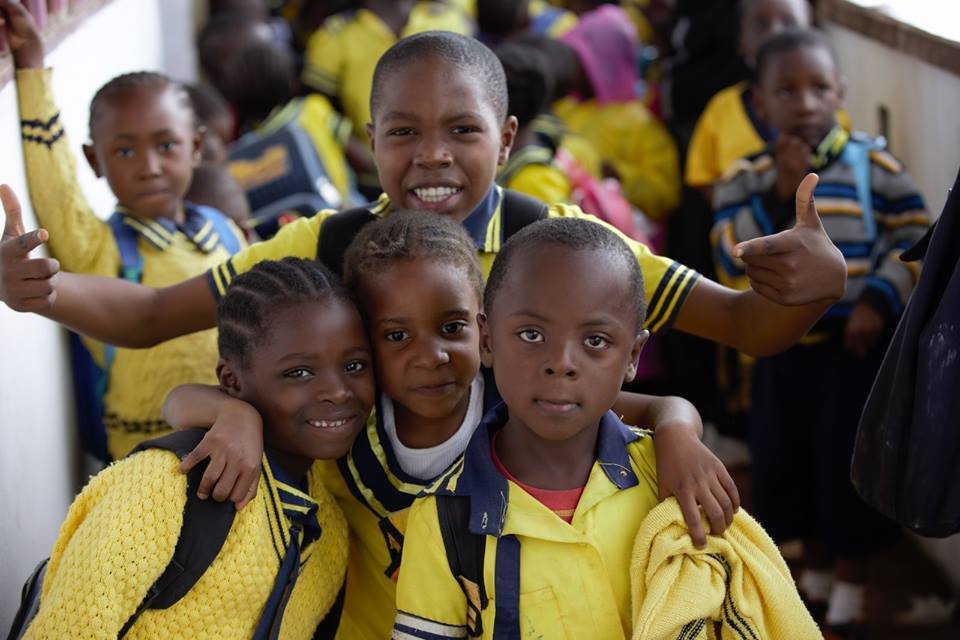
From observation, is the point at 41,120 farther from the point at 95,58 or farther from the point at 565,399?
the point at 565,399

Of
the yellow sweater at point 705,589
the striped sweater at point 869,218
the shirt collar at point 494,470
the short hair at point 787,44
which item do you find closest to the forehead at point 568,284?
the shirt collar at point 494,470

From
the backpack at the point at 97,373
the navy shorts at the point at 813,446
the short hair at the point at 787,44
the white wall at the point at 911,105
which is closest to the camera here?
the backpack at the point at 97,373

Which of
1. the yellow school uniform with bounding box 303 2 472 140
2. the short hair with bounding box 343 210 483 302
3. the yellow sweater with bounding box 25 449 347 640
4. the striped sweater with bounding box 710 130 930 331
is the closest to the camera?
the yellow sweater with bounding box 25 449 347 640

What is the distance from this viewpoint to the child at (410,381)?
1.85 metres

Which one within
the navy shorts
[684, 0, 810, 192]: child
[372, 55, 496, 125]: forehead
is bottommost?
the navy shorts

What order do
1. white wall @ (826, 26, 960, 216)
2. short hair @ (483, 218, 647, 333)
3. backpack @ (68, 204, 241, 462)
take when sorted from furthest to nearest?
1. white wall @ (826, 26, 960, 216)
2. backpack @ (68, 204, 241, 462)
3. short hair @ (483, 218, 647, 333)

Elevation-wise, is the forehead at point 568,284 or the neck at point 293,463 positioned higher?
the forehead at point 568,284

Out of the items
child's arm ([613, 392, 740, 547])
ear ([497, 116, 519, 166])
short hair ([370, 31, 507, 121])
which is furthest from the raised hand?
child's arm ([613, 392, 740, 547])

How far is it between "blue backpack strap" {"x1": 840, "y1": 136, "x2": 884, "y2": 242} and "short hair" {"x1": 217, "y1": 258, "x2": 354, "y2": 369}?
1688mm

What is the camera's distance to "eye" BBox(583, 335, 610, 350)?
1.65 m

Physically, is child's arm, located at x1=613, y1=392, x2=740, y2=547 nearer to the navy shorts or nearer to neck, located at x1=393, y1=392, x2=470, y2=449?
neck, located at x1=393, y1=392, x2=470, y2=449

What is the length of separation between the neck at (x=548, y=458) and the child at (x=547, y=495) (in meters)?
0.01

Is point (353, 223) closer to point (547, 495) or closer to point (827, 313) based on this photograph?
point (547, 495)

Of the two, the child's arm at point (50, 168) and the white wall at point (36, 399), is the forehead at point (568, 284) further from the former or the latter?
the child's arm at point (50, 168)
